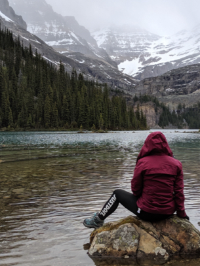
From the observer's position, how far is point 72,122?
5945 inches

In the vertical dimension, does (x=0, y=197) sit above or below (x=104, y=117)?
below

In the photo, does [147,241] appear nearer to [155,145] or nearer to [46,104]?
[155,145]

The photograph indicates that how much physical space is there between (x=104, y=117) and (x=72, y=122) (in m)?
21.2

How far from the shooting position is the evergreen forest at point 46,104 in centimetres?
13812

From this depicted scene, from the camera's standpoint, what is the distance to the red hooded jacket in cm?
572

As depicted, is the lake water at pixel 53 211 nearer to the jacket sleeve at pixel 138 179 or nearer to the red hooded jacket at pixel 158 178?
the red hooded jacket at pixel 158 178

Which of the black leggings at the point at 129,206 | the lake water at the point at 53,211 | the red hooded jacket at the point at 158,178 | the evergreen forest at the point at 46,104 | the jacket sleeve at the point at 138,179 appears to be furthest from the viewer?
the evergreen forest at the point at 46,104

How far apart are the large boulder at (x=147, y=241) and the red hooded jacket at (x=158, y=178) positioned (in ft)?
1.34

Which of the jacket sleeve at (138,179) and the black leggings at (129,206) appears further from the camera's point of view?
the black leggings at (129,206)

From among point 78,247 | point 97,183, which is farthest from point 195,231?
point 97,183

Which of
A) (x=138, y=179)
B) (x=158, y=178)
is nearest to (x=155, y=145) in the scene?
(x=158, y=178)

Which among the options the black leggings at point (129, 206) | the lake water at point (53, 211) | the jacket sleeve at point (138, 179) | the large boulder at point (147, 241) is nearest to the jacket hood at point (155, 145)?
the jacket sleeve at point (138, 179)

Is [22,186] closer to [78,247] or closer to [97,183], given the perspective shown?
[97,183]

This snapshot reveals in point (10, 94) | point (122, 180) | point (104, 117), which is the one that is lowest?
point (122, 180)
